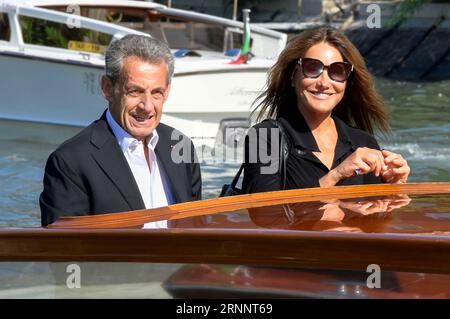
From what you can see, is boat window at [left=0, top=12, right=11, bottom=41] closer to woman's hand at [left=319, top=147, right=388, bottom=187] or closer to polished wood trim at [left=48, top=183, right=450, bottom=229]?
woman's hand at [left=319, top=147, right=388, bottom=187]

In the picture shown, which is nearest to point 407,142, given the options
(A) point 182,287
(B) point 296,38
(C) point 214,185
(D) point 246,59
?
(D) point 246,59

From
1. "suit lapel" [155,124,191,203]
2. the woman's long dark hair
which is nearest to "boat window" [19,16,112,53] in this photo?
the woman's long dark hair

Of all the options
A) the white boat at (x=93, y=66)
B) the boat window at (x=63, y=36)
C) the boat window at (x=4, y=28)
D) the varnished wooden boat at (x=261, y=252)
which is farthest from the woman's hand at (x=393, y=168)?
the boat window at (x=4, y=28)

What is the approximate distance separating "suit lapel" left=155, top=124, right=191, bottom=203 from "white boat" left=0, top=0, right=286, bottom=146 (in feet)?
30.1

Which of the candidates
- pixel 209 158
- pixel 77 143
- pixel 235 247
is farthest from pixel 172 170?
pixel 209 158

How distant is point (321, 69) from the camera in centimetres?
393

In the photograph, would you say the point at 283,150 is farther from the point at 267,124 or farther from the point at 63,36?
the point at 63,36

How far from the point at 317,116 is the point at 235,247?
1.89 meters

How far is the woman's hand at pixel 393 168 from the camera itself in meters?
3.46

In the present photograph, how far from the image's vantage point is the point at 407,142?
1359 centimetres
